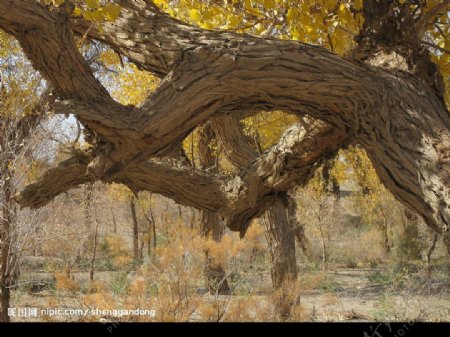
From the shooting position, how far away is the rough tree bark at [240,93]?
120 inches

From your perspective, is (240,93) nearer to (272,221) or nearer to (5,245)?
(5,245)

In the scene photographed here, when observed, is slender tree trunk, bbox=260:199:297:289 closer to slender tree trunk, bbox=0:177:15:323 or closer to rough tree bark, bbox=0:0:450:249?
slender tree trunk, bbox=0:177:15:323

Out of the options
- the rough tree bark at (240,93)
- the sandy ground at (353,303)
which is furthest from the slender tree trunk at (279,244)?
the rough tree bark at (240,93)

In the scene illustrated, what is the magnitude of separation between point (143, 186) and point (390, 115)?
6.77ft

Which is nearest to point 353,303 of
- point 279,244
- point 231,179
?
point 279,244

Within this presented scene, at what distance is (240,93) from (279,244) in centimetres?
597

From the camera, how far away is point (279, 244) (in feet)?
29.2

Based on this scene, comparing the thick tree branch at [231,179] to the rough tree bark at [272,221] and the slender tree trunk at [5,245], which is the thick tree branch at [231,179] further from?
the rough tree bark at [272,221]

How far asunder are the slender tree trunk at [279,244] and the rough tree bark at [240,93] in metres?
5.53

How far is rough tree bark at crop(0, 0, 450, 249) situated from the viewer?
3.05 m

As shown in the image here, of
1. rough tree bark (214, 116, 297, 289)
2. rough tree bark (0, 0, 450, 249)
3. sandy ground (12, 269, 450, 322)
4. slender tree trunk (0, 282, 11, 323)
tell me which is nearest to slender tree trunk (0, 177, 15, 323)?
slender tree trunk (0, 282, 11, 323)

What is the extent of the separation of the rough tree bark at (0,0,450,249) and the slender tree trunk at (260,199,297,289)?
218 inches

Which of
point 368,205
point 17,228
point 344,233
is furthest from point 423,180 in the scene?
point 344,233
